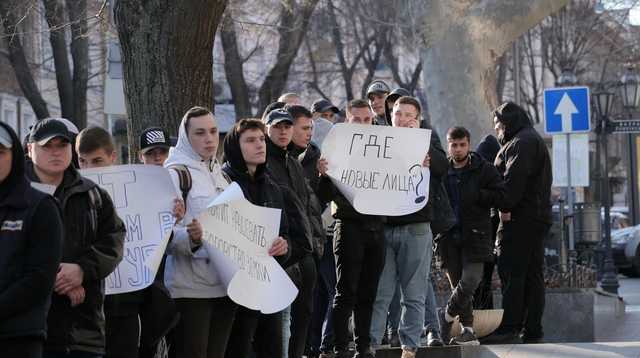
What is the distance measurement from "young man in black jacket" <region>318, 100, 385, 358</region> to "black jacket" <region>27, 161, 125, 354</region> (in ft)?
9.73

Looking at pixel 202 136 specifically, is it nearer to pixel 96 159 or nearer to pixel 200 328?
pixel 96 159

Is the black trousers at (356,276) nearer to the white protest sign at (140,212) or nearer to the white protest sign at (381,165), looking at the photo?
the white protest sign at (381,165)

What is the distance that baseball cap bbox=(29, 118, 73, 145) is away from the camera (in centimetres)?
628

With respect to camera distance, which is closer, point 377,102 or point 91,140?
point 91,140

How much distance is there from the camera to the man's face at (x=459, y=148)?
11023 millimetres

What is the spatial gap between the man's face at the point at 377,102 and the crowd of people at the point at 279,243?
0.01 meters

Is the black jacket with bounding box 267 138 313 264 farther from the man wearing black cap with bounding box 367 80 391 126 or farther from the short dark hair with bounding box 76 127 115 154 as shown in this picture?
the man wearing black cap with bounding box 367 80 391 126

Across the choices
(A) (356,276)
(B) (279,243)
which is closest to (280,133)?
(B) (279,243)

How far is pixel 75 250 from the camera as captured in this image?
6320 millimetres

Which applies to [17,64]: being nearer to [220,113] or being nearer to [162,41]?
[220,113]

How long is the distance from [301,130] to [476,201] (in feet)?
7.16

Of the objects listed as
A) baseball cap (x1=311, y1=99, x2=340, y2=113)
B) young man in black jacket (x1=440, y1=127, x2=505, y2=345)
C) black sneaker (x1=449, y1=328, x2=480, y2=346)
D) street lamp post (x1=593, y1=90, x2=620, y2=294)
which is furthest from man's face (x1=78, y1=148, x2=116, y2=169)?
street lamp post (x1=593, y1=90, x2=620, y2=294)

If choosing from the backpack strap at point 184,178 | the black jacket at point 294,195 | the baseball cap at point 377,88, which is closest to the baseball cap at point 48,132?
the backpack strap at point 184,178

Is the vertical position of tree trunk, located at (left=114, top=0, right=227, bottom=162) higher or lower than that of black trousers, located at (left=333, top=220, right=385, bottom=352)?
higher
